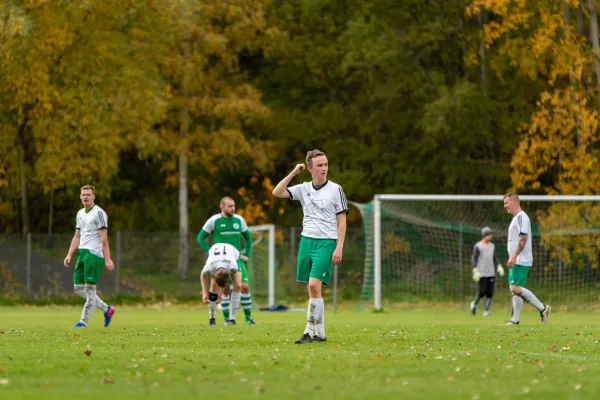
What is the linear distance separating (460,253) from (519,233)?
14096 millimetres

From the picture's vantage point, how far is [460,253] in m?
31.8

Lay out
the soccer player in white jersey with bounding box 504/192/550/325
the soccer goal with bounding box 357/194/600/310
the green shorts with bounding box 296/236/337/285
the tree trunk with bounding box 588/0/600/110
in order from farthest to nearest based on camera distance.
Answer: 1. the tree trunk with bounding box 588/0/600/110
2. the soccer goal with bounding box 357/194/600/310
3. the soccer player in white jersey with bounding box 504/192/550/325
4. the green shorts with bounding box 296/236/337/285

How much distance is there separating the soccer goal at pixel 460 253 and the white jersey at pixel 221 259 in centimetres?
1013

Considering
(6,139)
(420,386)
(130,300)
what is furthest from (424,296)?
(420,386)

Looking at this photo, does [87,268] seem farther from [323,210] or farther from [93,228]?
[323,210]

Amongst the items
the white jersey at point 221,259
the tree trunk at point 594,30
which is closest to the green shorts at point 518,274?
the white jersey at point 221,259

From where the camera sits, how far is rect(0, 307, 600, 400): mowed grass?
26.8 ft

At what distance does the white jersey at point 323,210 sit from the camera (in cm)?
1282

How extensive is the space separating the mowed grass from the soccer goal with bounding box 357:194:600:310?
13.8 meters

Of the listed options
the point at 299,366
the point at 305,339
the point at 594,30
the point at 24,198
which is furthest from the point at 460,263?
the point at 299,366

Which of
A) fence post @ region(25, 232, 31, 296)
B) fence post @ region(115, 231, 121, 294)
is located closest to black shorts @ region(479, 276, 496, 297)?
fence post @ region(115, 231, 121, 294)

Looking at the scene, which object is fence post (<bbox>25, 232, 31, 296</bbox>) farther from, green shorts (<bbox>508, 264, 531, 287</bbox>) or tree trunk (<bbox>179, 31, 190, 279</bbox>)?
green shorts (<bbox>508, 264, 531, 287</bbox>)

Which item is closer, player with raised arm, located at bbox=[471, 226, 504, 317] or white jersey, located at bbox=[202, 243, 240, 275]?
white jersey, located at bbox=[202, 243, 240, 275]

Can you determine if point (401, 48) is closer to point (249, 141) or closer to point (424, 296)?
point (249, 141)
